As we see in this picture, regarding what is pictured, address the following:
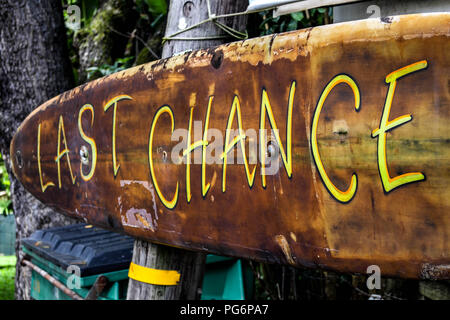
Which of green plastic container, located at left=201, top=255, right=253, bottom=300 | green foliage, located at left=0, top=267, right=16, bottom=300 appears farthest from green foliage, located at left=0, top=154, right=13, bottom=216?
green plastic container, located at left=201, top=255, right=253, bottom=300

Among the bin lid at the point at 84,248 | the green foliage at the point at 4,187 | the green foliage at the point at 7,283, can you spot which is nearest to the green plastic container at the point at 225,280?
the bin lid at the point at 84,248

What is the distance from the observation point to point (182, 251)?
5.13ft

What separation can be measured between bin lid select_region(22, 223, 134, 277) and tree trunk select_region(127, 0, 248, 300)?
60 centimetres

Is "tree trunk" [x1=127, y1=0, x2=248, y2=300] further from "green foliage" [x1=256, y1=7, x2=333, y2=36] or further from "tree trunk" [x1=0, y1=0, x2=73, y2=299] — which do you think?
"tree trunk" [x1=0, y1=0, x2=73, y2=299]

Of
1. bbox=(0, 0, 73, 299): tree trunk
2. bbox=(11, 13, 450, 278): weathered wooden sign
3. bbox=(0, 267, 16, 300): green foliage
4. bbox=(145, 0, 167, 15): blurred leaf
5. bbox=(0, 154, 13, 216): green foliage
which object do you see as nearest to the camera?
bbox=(11, 13, 450, 278): weathered wooden sign

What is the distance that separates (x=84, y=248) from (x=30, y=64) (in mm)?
1708

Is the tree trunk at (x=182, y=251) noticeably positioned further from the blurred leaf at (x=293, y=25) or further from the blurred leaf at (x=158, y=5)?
the blurred leaf at (x=158, y=5)

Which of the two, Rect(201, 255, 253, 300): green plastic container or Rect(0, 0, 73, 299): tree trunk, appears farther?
Rect(0, 0, 73, 299): tree trunk

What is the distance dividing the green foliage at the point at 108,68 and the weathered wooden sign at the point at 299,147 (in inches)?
99.3

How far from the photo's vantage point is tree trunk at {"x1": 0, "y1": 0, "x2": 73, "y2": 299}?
134 inches

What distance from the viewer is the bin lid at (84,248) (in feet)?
7.17

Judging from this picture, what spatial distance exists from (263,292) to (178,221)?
8.74 feet

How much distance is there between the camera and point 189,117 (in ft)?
4.00
